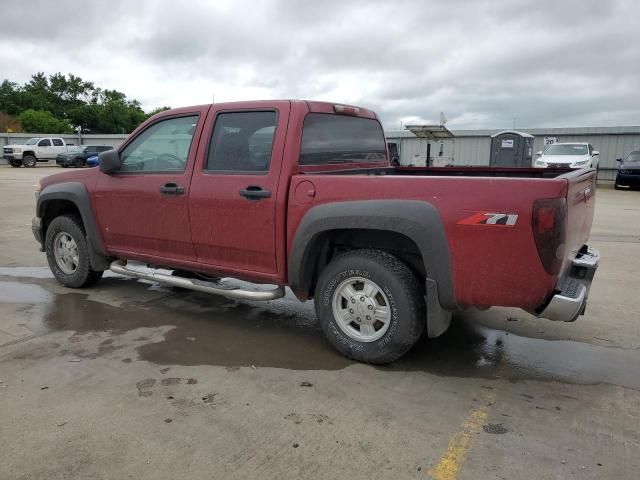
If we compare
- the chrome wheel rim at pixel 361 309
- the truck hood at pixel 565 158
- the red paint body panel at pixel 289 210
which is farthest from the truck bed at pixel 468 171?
the truck hood at pixel 565 158

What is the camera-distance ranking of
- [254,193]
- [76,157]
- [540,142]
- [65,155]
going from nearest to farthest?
[254,193], [540,142], [65,155], [76,157]

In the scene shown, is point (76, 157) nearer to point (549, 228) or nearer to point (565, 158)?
point (565, 158)

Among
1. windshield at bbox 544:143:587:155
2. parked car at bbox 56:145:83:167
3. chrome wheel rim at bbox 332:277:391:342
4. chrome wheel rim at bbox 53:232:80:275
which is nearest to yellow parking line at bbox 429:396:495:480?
chrome wheel rim at bbox 332:277:391:342

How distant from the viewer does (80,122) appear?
74.6m

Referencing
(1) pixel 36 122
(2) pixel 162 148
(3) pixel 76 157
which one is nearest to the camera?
(2) pixel 162 148

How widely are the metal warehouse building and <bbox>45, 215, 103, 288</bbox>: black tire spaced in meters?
19.2

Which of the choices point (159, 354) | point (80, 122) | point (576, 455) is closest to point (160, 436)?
point (159, 354)

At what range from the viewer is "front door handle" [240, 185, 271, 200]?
400cm

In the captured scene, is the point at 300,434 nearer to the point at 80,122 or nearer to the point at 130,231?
the point at 130,231

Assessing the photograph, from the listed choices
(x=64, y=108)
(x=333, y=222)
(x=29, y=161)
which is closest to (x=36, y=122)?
(x=64, y=108)

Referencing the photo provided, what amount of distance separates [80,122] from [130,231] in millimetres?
78163

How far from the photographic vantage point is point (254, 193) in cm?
404

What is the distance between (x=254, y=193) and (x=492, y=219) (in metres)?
1.77

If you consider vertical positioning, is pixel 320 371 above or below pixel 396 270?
below
